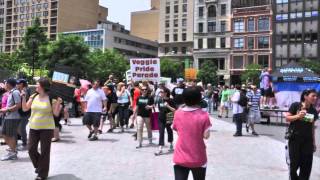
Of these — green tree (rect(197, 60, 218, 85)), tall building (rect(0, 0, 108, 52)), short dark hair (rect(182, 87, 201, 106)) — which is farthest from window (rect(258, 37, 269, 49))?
short dark hair (rect(182, 87, 201, 106))

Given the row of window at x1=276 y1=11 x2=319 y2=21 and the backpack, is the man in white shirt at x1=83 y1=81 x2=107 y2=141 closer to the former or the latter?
the backpack

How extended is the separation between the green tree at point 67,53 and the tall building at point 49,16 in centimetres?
6046

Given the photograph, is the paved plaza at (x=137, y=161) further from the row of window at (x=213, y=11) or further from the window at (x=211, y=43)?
the row of window at (x=213, y=11)

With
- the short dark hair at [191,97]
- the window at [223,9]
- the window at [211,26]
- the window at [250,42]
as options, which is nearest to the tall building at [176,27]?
the window at [211,26]

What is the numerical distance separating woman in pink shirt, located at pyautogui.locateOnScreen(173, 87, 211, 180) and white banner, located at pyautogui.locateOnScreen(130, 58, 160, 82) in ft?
42.4

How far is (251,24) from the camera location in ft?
285

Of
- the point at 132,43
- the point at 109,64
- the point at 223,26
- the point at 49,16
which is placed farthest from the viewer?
the point at 49,16

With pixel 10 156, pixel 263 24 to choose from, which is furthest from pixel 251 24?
pixel 10 156

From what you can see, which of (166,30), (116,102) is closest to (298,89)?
(116,102)

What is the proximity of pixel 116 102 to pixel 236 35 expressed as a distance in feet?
A: 248

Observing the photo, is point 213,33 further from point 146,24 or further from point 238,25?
point 146,24

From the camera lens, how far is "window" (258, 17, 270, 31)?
8519cm

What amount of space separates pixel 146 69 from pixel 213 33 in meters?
78.8

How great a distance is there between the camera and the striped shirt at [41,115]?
8117 mm
